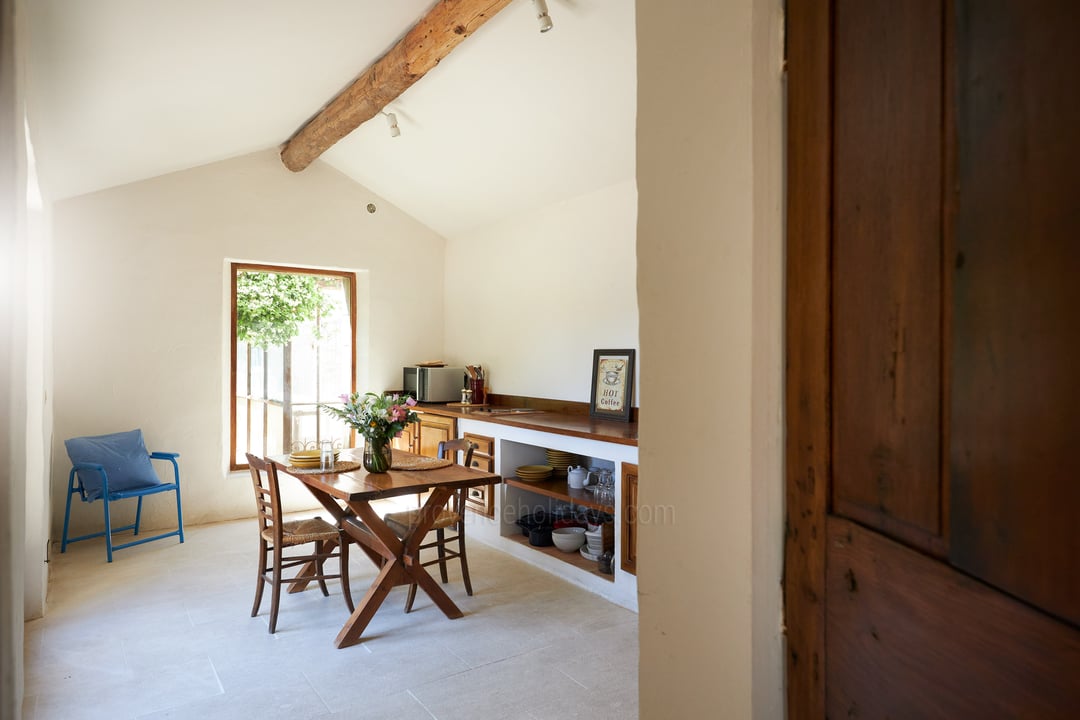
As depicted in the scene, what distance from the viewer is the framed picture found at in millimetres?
4344

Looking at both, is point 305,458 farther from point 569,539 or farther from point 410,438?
point 410,438

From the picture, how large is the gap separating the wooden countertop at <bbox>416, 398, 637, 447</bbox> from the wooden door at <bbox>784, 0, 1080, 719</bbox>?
2668mm

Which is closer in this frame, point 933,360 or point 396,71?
point 933,360

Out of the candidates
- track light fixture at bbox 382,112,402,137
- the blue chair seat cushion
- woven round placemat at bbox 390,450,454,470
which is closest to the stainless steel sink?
woven round placemat at bbox 390,450,454,470

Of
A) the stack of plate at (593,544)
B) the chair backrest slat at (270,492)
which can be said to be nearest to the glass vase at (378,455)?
the chair backrest slat at (270,492)

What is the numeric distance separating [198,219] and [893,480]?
224 inches

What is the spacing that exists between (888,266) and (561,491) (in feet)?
12.1

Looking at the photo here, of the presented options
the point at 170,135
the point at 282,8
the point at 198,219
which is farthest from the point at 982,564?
the point at 198,219

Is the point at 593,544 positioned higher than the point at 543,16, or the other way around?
the point at 543,16

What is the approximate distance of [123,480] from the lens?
4543mm

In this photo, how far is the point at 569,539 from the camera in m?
4.29

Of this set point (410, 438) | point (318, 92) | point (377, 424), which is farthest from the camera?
point (410, 438)

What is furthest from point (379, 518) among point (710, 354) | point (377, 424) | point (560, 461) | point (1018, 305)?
point (1018, 305)

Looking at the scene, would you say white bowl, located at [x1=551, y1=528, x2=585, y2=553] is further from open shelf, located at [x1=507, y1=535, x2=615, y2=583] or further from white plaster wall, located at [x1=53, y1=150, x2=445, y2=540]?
white plaster wall, located at [x1=53, y1=150, x2=445, y2=540]
